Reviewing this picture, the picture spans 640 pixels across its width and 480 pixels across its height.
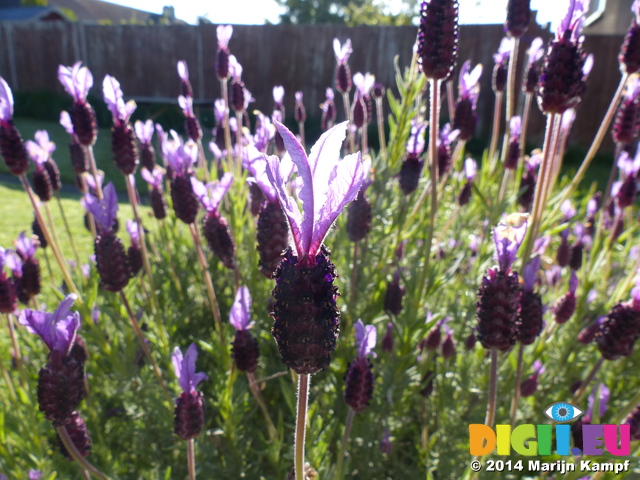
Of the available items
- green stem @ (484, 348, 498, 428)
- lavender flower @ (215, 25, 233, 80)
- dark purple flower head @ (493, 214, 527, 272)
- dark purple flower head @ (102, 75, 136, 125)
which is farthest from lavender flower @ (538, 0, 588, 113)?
lavender flower @ (215, 25, 233, 80)

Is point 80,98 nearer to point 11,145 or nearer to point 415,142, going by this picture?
point 11,145

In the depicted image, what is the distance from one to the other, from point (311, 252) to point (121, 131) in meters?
1.06

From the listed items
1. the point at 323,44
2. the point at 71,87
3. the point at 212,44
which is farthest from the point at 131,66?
the point at 71,87

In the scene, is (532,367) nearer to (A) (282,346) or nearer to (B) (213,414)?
(B) (213,414)

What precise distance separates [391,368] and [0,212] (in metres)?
4.98

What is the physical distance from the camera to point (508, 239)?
38.7 inches

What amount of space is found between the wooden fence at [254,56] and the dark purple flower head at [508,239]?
6987mm

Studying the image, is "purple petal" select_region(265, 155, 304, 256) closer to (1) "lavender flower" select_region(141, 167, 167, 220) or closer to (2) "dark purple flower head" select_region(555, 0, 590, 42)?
(2) "dark purple flower head" select_region(555, 0, 590, 42)

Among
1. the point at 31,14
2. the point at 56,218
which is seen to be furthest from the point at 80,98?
the point at 31,14

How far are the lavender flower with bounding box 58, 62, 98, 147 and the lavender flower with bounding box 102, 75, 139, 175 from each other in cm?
7

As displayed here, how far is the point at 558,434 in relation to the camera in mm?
1229

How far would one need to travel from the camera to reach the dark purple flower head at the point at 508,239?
3.17ft

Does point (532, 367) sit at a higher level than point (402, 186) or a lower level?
lower

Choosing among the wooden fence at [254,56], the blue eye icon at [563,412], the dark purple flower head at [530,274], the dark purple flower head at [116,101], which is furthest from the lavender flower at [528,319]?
the wooden fence at [254,56]
